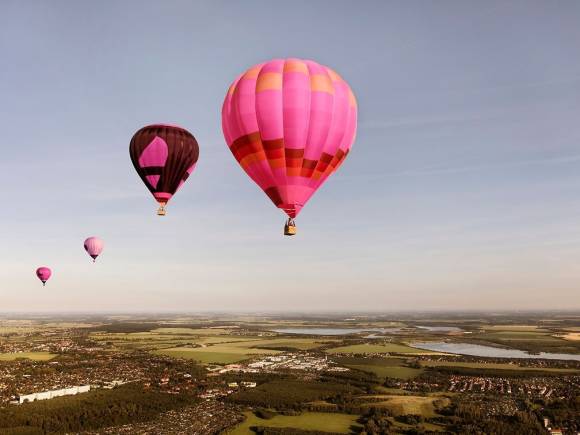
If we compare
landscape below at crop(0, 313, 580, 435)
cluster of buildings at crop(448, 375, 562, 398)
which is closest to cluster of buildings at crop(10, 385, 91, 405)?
landscape below at crop(0, 313, 580, 435)

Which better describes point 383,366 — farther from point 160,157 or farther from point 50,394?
point 160,157

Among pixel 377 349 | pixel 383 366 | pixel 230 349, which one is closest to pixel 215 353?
pixel 230 349

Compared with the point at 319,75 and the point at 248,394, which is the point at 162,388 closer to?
the point at 248,394

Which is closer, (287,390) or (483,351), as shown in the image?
(287,390)

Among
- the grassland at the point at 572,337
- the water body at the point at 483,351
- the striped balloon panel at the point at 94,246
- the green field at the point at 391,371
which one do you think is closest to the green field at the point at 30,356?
the striped balloon panel at the point at 94,246

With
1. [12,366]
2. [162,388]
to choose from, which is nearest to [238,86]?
[162,388]
